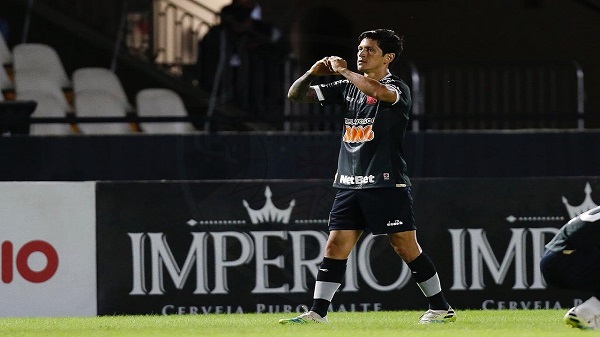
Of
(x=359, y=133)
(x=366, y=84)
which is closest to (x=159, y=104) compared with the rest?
(x=359, y=133)

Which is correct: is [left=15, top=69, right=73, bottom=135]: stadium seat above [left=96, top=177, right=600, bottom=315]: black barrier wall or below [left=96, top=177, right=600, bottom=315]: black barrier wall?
above

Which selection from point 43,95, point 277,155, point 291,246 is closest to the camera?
point 291,246

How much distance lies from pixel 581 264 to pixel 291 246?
3.51 m

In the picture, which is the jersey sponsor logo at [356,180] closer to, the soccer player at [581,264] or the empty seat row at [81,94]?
the soccer player at [581,264]

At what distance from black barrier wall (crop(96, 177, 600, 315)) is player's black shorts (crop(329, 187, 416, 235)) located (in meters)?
2.53

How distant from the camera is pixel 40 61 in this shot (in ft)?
52.5

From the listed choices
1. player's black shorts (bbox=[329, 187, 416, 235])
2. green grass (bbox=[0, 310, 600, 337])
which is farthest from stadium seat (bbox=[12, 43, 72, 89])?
player's black shorts (bbox=[329, 187, 416, 235])

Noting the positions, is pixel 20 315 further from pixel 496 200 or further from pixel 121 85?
pixel 121 85

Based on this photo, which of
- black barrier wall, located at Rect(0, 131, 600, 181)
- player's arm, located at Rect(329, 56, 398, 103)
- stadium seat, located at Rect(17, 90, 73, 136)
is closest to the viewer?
player's arm, located at Rect(329, 56, 398, 103)

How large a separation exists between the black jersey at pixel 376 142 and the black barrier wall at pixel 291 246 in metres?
2.59

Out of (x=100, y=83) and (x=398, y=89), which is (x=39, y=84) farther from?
(x=398, y=89)

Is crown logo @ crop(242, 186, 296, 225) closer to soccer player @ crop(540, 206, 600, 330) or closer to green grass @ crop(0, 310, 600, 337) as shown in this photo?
green grass @ crop(0, 310, 600, 337)

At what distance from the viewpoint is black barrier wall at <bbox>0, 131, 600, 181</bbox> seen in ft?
41.5

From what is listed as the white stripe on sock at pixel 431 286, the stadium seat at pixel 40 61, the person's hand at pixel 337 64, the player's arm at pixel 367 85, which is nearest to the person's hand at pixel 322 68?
the person's hand at pixel 337 64
